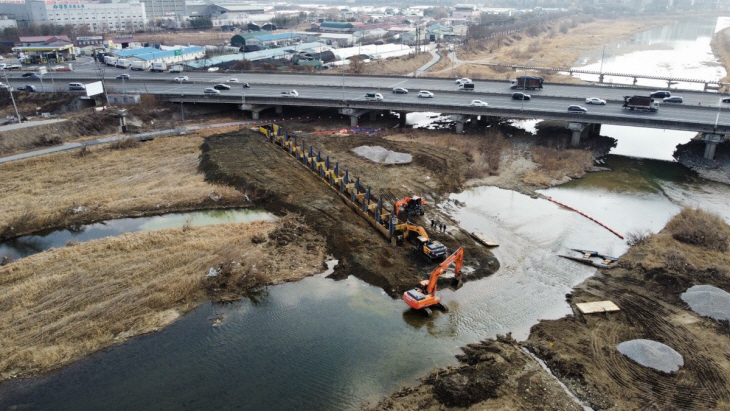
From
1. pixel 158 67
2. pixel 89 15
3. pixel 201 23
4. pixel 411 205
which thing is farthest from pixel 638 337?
pixel 89 15

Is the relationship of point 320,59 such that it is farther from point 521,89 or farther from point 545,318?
point 545,318

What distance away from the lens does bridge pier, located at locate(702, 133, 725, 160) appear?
3881 cm

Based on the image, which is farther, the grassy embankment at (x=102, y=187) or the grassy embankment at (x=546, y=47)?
the grassy embankment at (x=546, y=47)

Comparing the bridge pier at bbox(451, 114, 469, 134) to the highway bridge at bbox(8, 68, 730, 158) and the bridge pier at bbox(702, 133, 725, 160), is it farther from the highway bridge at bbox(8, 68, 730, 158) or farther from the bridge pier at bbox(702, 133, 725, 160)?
the bridge pier at bbox(702, 133, 725, 160)

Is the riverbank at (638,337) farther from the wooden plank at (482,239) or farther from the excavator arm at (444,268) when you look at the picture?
the wooden plank at (482,239)

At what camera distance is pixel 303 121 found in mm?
49938

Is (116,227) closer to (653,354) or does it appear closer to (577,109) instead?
(653,354)

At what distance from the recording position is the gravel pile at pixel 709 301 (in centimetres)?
2023

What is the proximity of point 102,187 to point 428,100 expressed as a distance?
29.8 meters

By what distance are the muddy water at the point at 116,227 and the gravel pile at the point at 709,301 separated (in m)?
21.5

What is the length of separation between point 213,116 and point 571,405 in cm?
4419

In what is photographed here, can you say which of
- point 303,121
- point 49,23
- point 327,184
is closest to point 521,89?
point 303,121

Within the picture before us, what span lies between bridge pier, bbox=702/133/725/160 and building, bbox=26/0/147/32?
414ft

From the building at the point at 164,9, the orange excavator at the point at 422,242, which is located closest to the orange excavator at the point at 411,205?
the orange excavator at the point at 422,242
